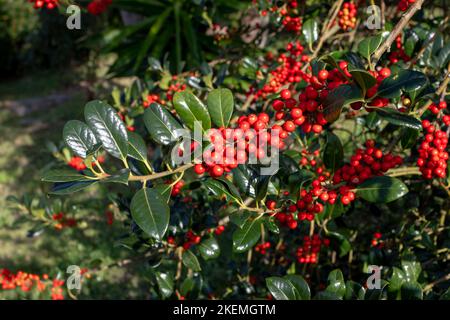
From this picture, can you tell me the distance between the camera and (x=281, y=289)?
1.21 meters

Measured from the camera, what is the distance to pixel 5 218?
448 centimetres

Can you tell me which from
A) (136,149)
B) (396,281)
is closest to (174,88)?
(136,149)

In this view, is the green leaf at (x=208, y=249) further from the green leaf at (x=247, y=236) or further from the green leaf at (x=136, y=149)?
the green leaf at (x=136, y=149)

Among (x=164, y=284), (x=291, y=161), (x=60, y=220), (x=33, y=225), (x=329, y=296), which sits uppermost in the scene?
(x=291, y=161)

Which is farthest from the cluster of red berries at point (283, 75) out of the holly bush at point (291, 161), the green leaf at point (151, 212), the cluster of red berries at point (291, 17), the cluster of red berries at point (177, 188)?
the green leaf at point (151, 212)

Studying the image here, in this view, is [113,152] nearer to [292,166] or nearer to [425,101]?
Result: [292,166]

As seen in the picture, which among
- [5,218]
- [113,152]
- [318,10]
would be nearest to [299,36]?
[318,10]

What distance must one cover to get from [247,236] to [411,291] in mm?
503

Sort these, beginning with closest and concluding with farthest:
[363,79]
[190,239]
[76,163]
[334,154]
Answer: [363,79]
[334,154]
[190,239]
[76,163]

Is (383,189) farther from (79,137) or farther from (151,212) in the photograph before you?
(79,137)

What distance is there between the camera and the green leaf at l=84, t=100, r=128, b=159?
3.64ft

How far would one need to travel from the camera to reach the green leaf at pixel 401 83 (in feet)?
3.14

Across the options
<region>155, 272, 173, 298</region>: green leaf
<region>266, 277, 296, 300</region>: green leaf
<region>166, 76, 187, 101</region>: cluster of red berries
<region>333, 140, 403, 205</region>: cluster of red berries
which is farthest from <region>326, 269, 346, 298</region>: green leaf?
<region>166, 76, 187, 101</region>: cluster of red berries

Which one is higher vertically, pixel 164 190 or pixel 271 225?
pixel 164 190
